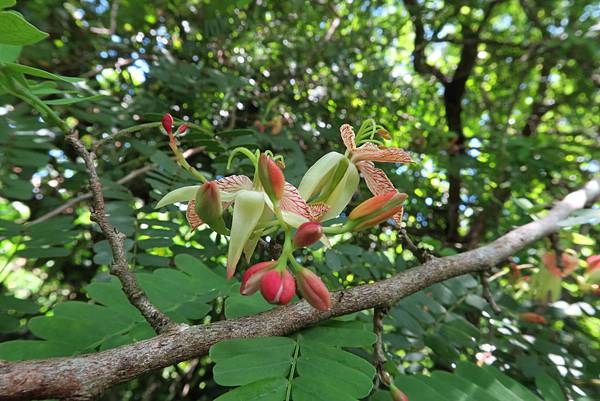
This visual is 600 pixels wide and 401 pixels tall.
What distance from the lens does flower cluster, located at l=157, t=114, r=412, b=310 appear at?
2.07 ft

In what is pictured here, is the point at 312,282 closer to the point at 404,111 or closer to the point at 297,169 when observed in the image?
the point at 297,169

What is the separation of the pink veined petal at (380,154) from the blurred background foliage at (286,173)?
0.22 m

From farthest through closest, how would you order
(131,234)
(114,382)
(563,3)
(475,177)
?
(563,3) → (475,177) → (131,234) → (114,382)

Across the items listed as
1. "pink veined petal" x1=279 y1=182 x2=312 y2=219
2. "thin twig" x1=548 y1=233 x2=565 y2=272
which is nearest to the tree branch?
"thin twig" x1=548 y1=233 x2=565 y2=272

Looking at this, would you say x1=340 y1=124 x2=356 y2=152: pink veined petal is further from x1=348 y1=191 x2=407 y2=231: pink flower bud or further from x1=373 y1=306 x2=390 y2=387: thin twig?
x1=373 y1=306 x2=390 y2=387: thin twig

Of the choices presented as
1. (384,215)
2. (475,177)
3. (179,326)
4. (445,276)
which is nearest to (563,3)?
(475,177)

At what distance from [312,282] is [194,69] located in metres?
1.28

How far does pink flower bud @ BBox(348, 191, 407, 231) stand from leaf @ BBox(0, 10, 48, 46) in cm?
52

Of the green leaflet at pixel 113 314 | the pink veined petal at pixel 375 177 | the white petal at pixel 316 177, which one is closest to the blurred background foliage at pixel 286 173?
the green leaflet at pixel 113 314

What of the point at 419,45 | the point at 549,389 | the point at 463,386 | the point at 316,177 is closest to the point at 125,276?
the point at 316,177

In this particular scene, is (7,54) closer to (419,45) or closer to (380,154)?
(380,154)

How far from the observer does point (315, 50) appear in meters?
2.03

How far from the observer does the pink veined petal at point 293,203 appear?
2.38 ft

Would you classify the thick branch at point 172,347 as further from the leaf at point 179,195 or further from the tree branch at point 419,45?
the tree branch at point 419,45
